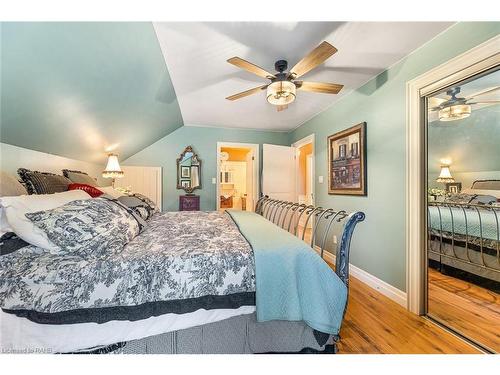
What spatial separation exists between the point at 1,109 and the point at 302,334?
2.47 metres

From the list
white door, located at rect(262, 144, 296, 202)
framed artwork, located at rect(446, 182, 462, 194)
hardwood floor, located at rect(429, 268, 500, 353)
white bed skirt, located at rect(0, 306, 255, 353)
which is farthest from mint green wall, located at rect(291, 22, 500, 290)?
white bed skirt, located at rect(0, 306, 255, 353)

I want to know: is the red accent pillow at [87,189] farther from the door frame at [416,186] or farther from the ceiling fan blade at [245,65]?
the door frame at [416,186]

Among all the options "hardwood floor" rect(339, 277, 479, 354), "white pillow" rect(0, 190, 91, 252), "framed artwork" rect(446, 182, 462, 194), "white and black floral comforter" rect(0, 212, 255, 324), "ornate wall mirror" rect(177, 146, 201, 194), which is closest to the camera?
"white and black floral comforter" rect(0, 212, 255, 324)

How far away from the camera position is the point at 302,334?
1283 mm

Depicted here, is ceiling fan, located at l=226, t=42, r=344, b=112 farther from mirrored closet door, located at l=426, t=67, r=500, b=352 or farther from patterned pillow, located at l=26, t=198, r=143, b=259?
patterned pillow, located at l=26, t=198, r=143, b=259

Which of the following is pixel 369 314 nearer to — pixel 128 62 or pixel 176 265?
pixel 176 265

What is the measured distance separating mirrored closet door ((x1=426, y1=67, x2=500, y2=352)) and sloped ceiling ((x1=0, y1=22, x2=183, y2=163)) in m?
2.76

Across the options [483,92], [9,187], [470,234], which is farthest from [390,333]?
[9,187]

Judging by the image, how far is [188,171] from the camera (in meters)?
4.38

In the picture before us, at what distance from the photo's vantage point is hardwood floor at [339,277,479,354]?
4.75 feet

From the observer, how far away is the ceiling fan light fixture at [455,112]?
2.33 m

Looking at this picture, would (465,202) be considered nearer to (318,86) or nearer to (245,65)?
(318,86)

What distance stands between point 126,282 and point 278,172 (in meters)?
3.53

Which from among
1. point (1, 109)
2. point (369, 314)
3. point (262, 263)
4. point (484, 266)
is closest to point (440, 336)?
point (369, 314)
